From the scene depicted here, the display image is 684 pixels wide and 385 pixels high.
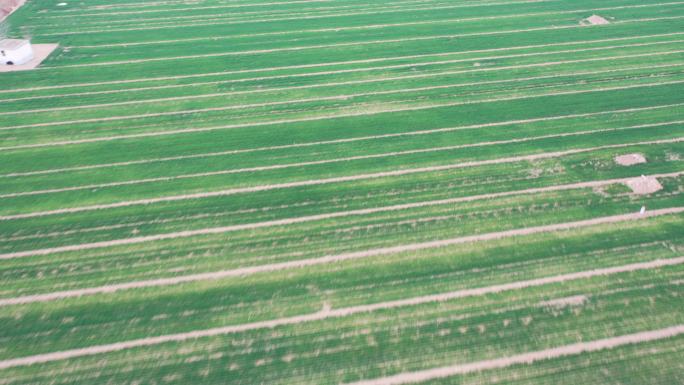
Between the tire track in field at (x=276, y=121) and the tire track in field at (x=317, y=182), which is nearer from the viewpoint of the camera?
the tire track in field at (x=317, y=182)

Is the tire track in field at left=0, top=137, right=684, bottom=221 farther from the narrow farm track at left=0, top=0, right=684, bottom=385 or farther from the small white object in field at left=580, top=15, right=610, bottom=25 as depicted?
the small white object in field at left=580, top=15, right=610, bottom=25

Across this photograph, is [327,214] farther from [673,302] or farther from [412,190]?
[673,302]

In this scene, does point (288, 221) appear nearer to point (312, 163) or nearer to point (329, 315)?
point (312, 163)

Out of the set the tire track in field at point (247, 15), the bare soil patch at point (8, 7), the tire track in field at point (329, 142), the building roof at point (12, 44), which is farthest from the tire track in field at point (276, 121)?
the bare soil patch at point (8, 7)

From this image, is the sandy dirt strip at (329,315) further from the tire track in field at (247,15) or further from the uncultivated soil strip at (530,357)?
the tire track in field at (247,15)

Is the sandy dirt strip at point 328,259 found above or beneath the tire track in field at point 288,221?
beneath

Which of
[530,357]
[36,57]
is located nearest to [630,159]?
[530,357]

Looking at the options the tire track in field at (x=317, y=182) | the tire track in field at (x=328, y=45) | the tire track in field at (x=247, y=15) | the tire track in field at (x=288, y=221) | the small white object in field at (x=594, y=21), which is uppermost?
the tire track in field at (x=247, y=15)

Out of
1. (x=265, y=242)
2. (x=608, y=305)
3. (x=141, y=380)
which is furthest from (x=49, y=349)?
(x=608, y=305)
